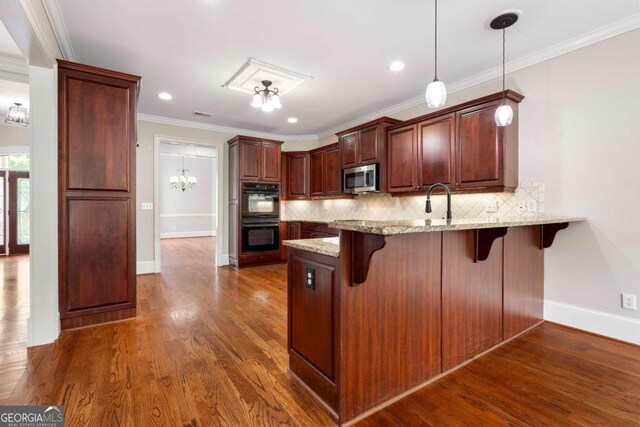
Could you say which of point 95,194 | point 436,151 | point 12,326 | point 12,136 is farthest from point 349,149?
point 12,136

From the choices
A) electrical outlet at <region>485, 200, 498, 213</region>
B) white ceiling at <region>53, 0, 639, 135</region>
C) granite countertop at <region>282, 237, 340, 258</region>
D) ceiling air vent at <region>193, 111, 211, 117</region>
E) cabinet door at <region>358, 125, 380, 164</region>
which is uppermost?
ceiling air vent at <region>193, 111, 211, 117</region>

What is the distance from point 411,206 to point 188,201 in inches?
352

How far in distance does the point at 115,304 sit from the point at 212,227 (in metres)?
8.77

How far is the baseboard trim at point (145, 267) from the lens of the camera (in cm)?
486

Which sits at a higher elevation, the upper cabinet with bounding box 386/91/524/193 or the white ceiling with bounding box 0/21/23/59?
the white ceiling with bounding box 0/21/23/59

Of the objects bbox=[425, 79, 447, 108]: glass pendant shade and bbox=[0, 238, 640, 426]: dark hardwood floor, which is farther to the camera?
bbox=[425, 79, 447, 108]: glass pendant shade

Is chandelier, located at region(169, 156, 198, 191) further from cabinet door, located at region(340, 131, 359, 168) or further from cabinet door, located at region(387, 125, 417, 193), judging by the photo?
cabinet door, located at region(387, 125, 417, 193)

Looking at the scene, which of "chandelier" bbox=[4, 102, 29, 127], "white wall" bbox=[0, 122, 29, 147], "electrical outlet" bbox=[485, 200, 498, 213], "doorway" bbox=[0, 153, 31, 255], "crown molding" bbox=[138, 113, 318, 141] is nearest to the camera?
"electrical outlet" bbox=[485, 200, 498, 213]

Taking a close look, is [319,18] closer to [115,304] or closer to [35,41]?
[35,41]

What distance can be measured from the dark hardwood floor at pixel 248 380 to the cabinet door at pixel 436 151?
1.84 m

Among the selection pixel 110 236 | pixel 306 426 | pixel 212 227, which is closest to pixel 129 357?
pixel 110 236

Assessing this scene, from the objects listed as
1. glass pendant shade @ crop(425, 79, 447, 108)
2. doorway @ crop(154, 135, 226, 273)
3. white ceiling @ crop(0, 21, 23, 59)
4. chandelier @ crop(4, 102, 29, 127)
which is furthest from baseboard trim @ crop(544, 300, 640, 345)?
doorway @ crop(154, 135, 226, 273)

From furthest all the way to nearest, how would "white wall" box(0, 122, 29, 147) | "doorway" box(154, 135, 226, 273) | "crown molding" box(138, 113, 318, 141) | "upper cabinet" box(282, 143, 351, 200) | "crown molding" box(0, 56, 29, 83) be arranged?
"doorway" box(154, 135, 226, 273) → "white wall" box(0, 122, 29, 147) → "upper cabinet" box(282, 143, 351, 200) → "crown molding" box(138, 113, 318, 141) → "crown molding" box(0, 56, 29, 83)

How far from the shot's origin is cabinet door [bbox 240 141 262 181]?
536cm
